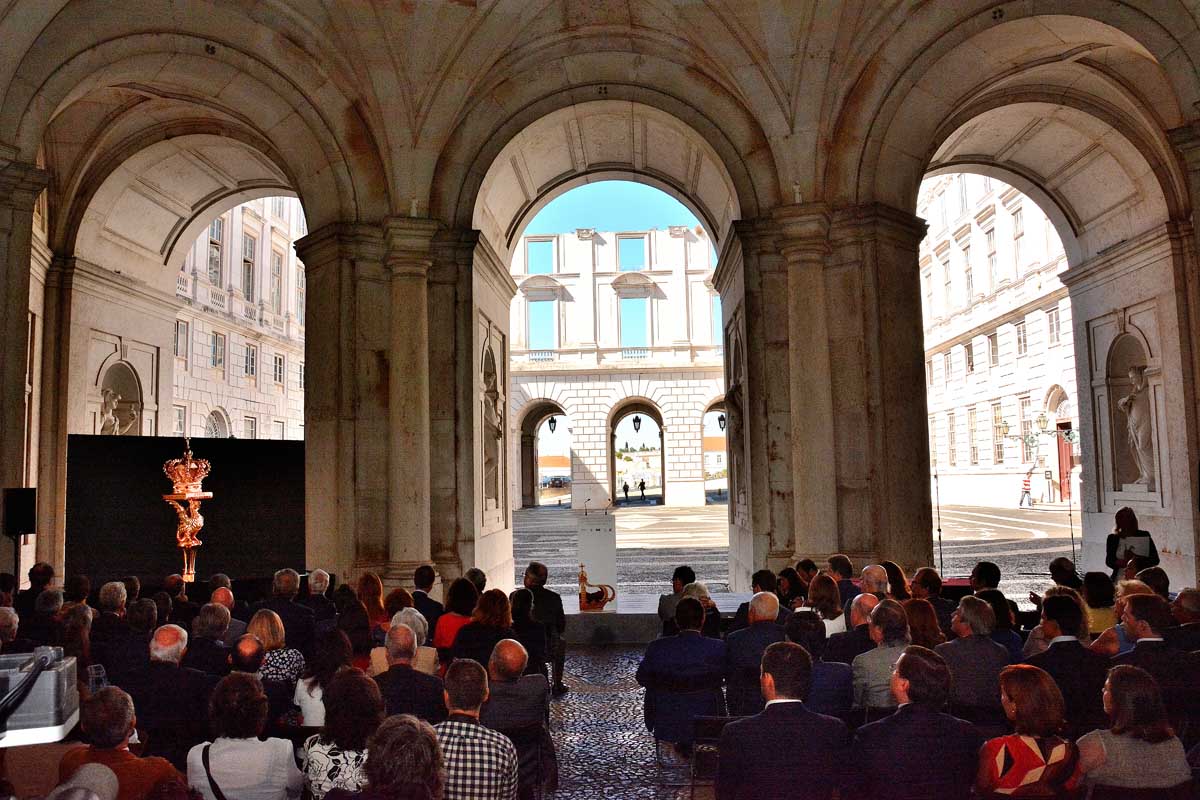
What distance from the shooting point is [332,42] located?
10469mm

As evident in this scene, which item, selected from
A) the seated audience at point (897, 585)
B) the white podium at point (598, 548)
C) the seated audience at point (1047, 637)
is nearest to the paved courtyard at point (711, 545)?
the white podium at point (598, 548)

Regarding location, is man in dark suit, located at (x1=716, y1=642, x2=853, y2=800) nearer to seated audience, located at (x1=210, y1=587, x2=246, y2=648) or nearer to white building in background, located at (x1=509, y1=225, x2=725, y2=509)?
seated audience, located at (x1=210, y1=587, x2=246, y2=648)

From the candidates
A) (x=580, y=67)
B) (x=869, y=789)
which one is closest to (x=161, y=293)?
(x=580, y=67)

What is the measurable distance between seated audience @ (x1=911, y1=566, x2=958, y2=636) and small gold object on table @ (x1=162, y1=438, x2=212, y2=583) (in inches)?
365

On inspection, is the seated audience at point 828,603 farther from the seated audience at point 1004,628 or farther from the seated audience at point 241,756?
the seated audience at point 241,756

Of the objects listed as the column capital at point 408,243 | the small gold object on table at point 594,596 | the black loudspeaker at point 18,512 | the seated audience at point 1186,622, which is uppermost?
the column capital at point 408,243

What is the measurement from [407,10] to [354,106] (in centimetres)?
128

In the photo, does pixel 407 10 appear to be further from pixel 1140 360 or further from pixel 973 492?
pixel 973 492

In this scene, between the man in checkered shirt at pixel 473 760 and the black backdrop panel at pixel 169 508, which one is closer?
the man in checkered shirt at pixel 473 760

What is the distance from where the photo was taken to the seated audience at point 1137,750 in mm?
3096

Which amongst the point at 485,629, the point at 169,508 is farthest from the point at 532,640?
the point at 169,508

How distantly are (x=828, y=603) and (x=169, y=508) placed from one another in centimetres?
1054

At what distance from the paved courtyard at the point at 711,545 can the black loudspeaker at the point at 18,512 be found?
284 inches

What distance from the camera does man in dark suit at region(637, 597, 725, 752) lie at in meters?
5.19
